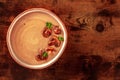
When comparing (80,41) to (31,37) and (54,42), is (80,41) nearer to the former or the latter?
(54,42)

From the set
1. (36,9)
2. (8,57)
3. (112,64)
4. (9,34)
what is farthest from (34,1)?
(112,64)

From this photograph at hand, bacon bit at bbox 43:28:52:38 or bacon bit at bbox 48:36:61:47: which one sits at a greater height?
bacon bit at bbox 43:28:52:38

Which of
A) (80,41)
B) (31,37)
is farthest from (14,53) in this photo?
(80,41)

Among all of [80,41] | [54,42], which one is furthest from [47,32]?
[80,41]

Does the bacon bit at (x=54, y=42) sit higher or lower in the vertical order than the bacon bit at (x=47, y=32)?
lower
